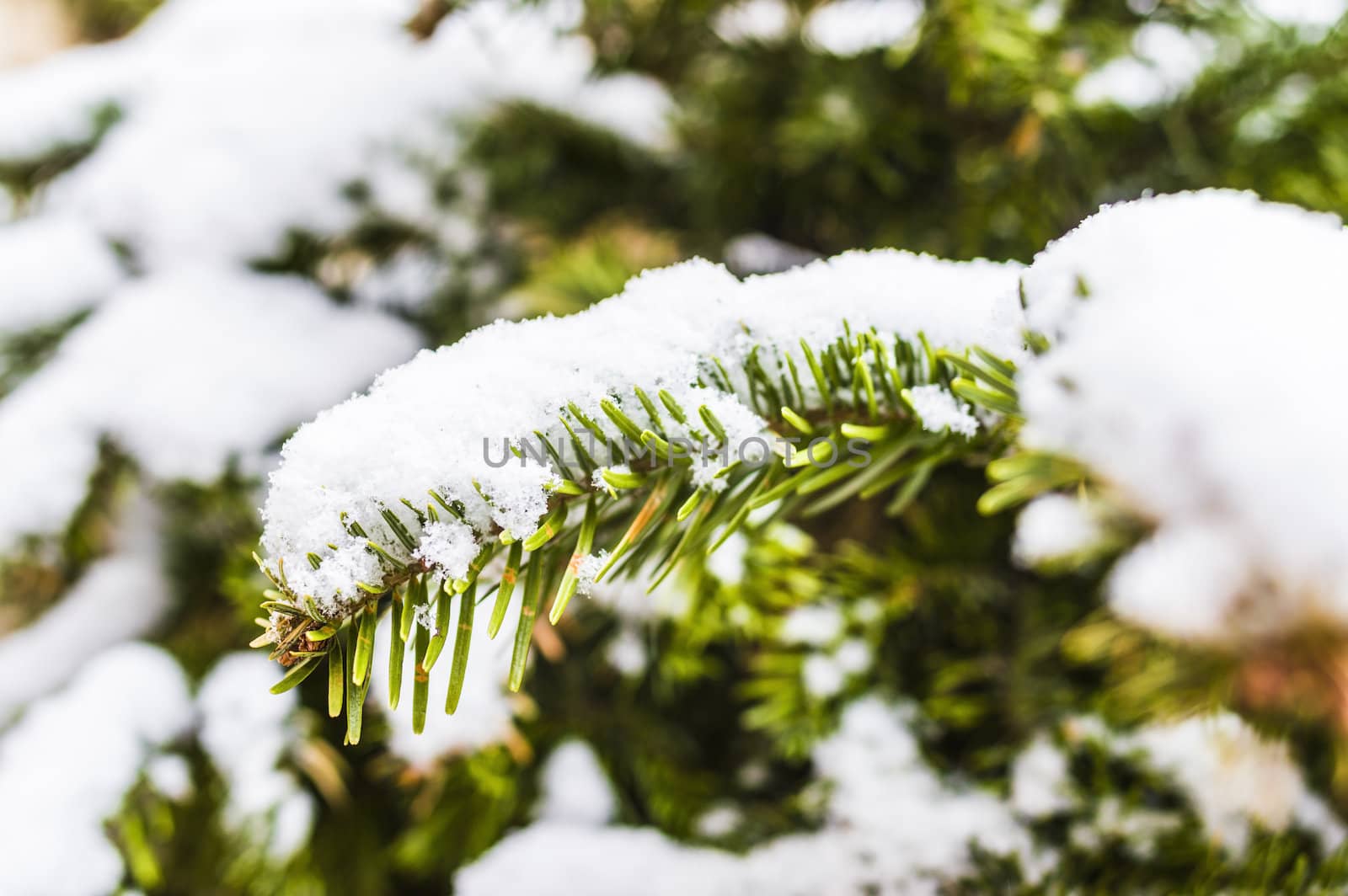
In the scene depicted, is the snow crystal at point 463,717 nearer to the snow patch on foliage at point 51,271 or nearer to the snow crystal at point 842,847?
the snow crystal at point 842,847

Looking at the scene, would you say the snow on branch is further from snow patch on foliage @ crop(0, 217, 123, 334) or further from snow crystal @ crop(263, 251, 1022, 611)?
snow patch on foliage @ crop(0, 217, 123, 334)

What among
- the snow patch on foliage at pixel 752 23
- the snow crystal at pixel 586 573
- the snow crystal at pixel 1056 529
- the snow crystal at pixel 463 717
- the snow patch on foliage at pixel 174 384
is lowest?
the snow crystal at pixel 463 717

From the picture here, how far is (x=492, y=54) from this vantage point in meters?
0.61

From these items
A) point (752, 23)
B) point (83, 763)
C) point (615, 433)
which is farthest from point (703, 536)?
point (752, 23)

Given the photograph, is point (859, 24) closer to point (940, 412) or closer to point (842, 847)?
point (940, 412)

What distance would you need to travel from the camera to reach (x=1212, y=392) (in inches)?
7.3

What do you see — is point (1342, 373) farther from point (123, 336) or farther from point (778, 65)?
point (123, 336)

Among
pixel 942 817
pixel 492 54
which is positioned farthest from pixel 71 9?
pixel 942 817

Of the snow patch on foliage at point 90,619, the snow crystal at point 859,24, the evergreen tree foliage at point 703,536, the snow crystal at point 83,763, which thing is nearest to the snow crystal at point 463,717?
the evergreen tree foliage at point 703,536

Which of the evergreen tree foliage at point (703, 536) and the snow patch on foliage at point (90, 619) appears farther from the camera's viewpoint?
the snow patch on foliage at point (90, 619)

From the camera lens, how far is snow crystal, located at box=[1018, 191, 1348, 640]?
177 millimetres

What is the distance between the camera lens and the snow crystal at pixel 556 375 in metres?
0.22

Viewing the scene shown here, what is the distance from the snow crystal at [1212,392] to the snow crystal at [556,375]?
41 mm

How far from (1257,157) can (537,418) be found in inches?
20.5
